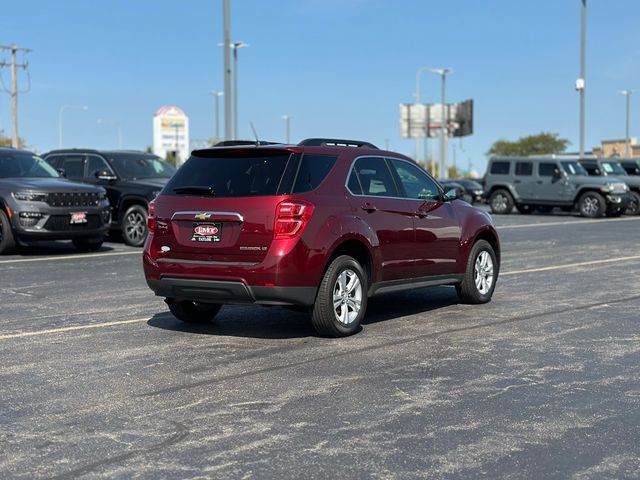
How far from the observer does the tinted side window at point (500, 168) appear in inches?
1270

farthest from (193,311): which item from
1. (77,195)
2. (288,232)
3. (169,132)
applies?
(169,132)

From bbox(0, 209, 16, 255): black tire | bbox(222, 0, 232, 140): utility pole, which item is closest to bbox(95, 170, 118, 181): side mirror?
bbox(0, 209, 16, 255): black tire

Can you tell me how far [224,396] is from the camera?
566 centimetres

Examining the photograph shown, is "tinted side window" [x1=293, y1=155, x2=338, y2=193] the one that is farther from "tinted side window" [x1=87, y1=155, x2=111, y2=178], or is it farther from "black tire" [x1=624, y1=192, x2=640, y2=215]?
"black tire" [x1=624, y1=192, x2=640, y2=215]

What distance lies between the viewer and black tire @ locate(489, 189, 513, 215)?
32.2 metres

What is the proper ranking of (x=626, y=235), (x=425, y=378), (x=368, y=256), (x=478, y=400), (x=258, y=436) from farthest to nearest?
(x=626, y=235)
(x=368, y=256)
(x=425, y=378)
(x=478, y=400)
(x=258, y=436)

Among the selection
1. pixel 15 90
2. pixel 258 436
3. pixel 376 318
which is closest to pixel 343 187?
pixel 376 318

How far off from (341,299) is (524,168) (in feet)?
82.5

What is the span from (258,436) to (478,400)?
1553 millimetres

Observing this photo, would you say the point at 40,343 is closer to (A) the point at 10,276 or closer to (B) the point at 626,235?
(A) the point at 10,276

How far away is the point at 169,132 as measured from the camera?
110m

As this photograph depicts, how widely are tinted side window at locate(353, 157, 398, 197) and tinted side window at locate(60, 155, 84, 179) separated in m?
11.6

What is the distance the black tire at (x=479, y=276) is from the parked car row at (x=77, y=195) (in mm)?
8105

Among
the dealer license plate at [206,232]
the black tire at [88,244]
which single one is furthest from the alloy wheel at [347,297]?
the black tire at [88,244]
